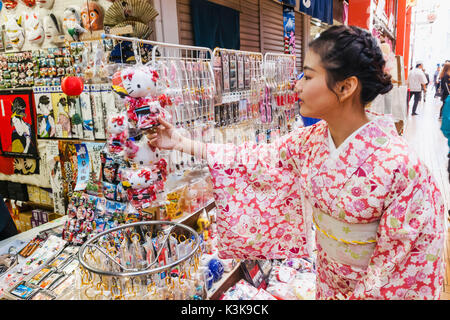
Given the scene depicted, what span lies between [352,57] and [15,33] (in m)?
3.54

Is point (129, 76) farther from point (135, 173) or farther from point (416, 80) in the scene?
point (416, 80)

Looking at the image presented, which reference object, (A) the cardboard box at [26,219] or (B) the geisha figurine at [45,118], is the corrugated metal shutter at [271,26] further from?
(A) the cardboard box at [26,219]

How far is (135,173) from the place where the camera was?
1504mm

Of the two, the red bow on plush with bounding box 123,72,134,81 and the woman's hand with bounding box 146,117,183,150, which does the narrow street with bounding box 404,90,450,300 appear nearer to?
the woman's hand with bounding box 146,117,183,150

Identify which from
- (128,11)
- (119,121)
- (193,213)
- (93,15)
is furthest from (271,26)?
(119,121)

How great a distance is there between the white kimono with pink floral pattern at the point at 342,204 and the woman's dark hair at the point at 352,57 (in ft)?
0.56

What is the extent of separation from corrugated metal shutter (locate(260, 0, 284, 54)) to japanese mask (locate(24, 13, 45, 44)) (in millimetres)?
3165

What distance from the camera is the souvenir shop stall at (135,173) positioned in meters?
1.41

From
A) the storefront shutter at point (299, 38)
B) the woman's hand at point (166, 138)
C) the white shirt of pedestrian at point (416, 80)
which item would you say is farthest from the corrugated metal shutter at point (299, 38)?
the white shirt of pedestrian at point (416, 80)

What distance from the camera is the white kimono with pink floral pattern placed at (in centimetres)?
117

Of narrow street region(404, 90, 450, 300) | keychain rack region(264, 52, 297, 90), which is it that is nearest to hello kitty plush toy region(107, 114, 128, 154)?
keychain rack region(264, 52, 297, 90)

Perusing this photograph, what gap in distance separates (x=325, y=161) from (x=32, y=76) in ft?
10.4

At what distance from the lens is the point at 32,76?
10.7ft
